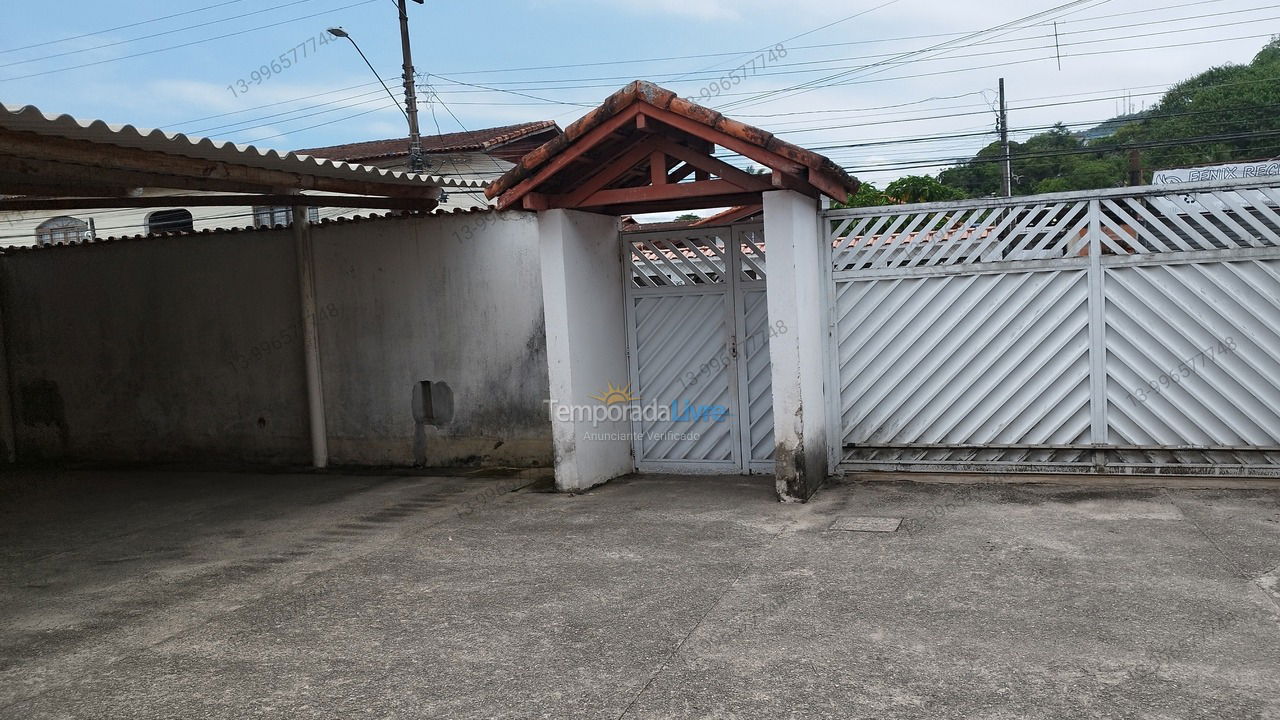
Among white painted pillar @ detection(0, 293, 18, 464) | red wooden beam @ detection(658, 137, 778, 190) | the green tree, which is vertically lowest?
white painted pillar @ detection(0, 293, 18, 464)

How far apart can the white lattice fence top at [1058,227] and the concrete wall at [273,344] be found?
2961mm

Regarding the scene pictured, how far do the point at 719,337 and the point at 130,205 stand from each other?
17.8 feet

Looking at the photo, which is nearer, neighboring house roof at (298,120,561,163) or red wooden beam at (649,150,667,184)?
red wooden beam at (649,150,667,184)

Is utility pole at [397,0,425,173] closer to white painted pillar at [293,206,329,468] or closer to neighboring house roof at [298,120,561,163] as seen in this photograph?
neighboring house roof at [298,120,561,163]

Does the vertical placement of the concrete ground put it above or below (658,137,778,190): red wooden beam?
below

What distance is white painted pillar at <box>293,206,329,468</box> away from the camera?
9219mm

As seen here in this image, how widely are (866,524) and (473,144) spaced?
19677 mm

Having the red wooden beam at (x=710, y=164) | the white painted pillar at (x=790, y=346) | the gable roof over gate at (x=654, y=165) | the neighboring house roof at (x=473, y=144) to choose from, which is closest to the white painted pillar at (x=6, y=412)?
the gable roof over gate at (x=654, y=165)

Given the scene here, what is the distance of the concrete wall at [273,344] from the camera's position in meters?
8.53

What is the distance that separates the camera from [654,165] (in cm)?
709

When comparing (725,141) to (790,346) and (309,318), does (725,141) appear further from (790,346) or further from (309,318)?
(309,318)

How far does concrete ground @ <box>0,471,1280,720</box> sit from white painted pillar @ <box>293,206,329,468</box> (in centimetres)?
201

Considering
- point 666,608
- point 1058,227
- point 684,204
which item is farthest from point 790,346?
point 666,608

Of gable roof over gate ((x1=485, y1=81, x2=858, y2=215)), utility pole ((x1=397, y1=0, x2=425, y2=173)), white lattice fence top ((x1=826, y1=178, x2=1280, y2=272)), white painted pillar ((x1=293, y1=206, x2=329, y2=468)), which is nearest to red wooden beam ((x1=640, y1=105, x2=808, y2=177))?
gable roof over gate ((x1=485, y1=81, x2=858, y2=215))
